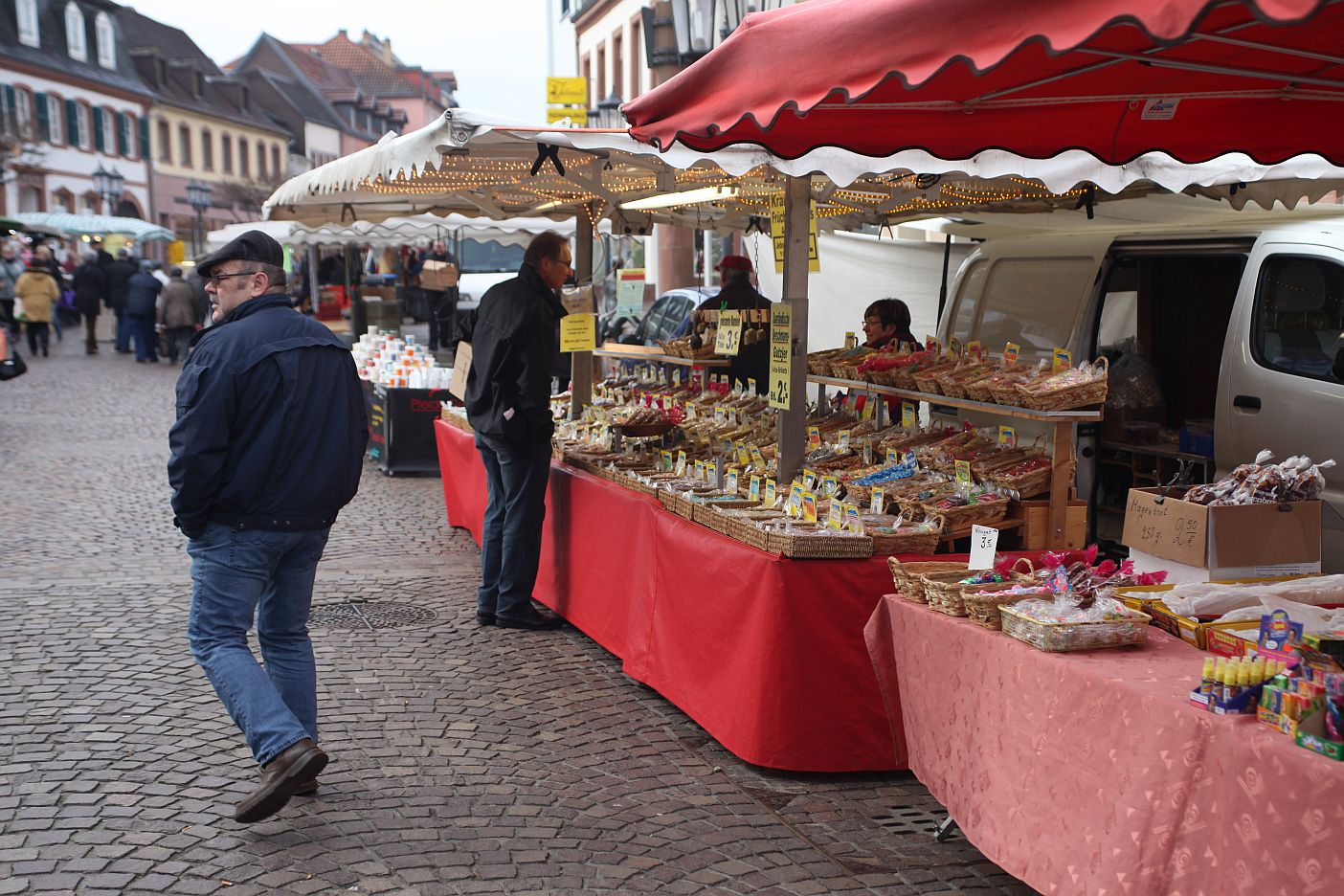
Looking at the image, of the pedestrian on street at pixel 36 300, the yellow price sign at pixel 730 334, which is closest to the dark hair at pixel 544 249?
the yellow price sign at pixel 730 334

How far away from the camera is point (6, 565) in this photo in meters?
7.94

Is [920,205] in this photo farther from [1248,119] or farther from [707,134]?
[707,134]

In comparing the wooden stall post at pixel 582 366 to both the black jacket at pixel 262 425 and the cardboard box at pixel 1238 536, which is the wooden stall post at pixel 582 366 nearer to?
the black jacket at pixel 262 425

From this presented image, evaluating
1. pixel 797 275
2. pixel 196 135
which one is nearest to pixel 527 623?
pixel 797 275

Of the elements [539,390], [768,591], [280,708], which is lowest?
[280,708]

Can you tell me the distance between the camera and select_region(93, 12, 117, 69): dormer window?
52.0m

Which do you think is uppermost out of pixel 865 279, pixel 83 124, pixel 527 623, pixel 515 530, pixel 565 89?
pixel 83 124

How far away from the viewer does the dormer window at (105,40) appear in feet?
171

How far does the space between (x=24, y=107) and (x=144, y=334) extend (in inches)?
1050

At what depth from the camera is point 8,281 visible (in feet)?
78.5

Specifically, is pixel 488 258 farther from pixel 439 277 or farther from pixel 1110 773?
pixel 1110 773

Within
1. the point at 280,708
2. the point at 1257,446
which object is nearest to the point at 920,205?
the point at 1257,446

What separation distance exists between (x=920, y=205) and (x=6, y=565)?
614 cm

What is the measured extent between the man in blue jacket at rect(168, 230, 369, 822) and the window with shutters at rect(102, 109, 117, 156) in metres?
52.5
